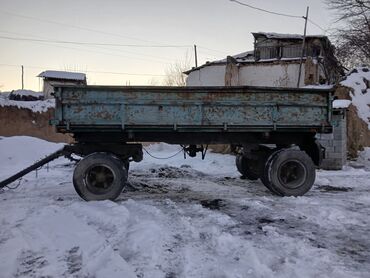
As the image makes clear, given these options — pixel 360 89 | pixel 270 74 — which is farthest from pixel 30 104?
pixel 360 89

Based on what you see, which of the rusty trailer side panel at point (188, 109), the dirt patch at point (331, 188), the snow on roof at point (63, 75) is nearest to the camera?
the rusty trailer side panel at point (188, 109)

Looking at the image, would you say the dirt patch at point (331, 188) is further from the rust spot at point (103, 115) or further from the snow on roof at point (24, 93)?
the snow on roof at point (24, 93)

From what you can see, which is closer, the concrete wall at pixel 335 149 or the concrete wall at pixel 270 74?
the concrete wall at pixel 335 149

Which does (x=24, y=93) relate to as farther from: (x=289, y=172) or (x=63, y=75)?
(x=289, y=172)

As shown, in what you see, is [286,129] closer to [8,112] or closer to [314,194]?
[314,194]

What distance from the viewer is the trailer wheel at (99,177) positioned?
7.43m

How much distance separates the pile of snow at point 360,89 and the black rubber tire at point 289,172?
8.76 m

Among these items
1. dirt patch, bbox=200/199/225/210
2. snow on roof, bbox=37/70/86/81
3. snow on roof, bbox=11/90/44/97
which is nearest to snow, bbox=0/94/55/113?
snow on roof, bbox=11/90/44/97

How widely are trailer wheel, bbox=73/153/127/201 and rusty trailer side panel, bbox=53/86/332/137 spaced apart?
57 cm

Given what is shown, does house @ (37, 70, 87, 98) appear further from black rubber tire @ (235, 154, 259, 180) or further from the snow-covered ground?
the snow-covered ground

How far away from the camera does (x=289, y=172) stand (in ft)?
26.8

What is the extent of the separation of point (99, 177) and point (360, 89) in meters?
12.9

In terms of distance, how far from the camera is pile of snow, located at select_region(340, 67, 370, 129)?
15.8 m

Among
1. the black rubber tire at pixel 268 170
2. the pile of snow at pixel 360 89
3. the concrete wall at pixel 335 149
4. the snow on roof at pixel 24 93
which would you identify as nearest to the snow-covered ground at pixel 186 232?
the black rubber tire at pixel 268 170
